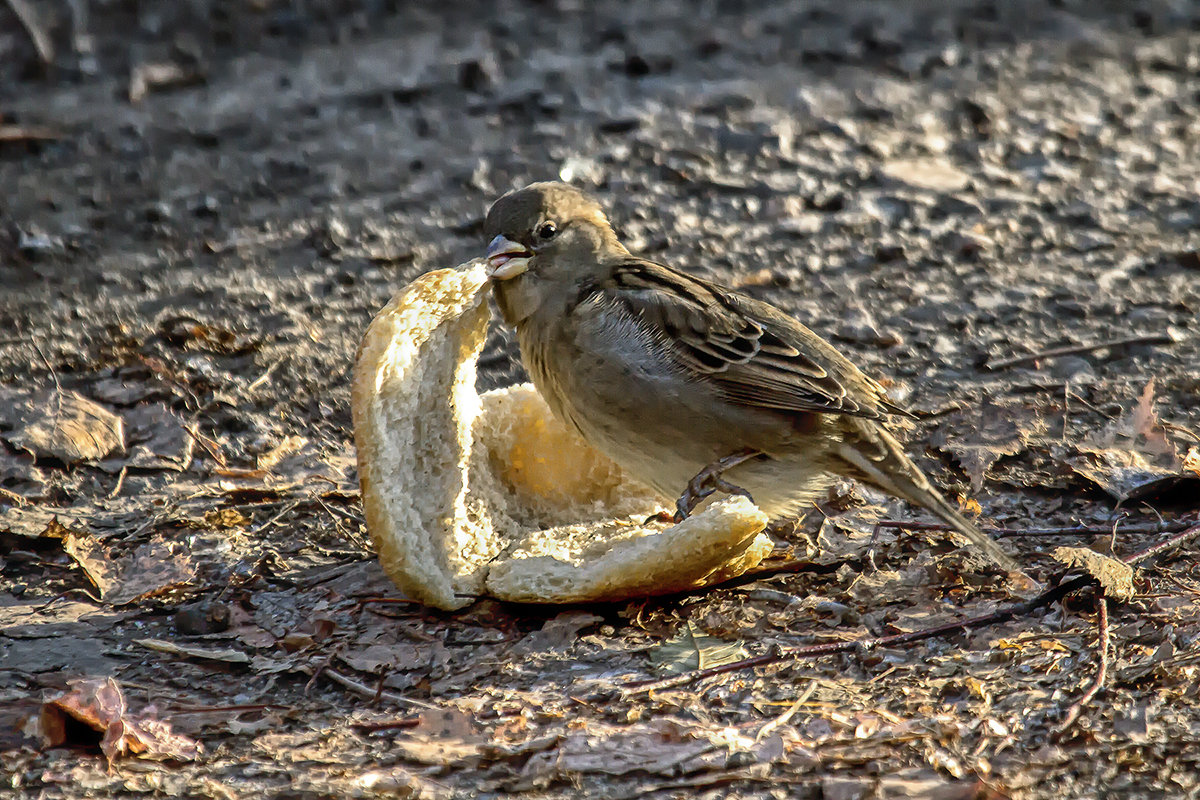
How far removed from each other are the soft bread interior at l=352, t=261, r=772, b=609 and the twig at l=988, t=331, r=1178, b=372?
197 cm

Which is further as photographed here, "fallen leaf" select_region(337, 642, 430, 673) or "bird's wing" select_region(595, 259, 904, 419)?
"bird's wing" select_region(595, 259, 904, 419)

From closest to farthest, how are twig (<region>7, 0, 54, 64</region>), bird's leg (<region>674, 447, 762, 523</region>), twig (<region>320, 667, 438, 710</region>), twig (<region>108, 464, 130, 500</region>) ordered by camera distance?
twig (<region>320, 667, 438, 710</region>) < bird's leg (<region>674, 447, 762, 523</region>) < twig (<region>108, 464, 130, 500</region>) < twig (<region>7, 0, 54, 64</region>)

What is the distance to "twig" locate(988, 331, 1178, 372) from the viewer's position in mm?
6070

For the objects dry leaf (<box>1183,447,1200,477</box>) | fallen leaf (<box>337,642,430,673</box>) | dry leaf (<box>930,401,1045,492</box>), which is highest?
fallen leaf (<box>337,642,430,673</box>)

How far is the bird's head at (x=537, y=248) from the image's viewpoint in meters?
4.91

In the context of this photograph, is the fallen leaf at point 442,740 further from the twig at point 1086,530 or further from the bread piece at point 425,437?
the twig at point 1086,530

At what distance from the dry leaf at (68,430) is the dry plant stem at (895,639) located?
8.38 ft

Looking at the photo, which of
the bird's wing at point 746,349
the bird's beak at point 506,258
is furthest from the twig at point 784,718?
the bird's beak at point 506,258

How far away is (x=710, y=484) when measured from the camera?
4582 millimetres

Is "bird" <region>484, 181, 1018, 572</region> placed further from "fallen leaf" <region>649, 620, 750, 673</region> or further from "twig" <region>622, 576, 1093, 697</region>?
"fallen leaf" <region>649, 620, 750, 673</region>

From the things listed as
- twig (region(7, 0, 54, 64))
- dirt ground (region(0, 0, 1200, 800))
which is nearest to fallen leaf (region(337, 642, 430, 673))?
dirt ground (region(0, 0, 1200, 800))

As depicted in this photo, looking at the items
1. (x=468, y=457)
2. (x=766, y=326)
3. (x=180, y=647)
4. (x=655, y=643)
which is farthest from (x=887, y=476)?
(x=180, y=647)

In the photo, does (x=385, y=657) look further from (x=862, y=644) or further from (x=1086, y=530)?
(x=1086, y=530)

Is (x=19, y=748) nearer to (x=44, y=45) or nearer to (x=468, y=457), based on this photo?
(x=468, y=457)
